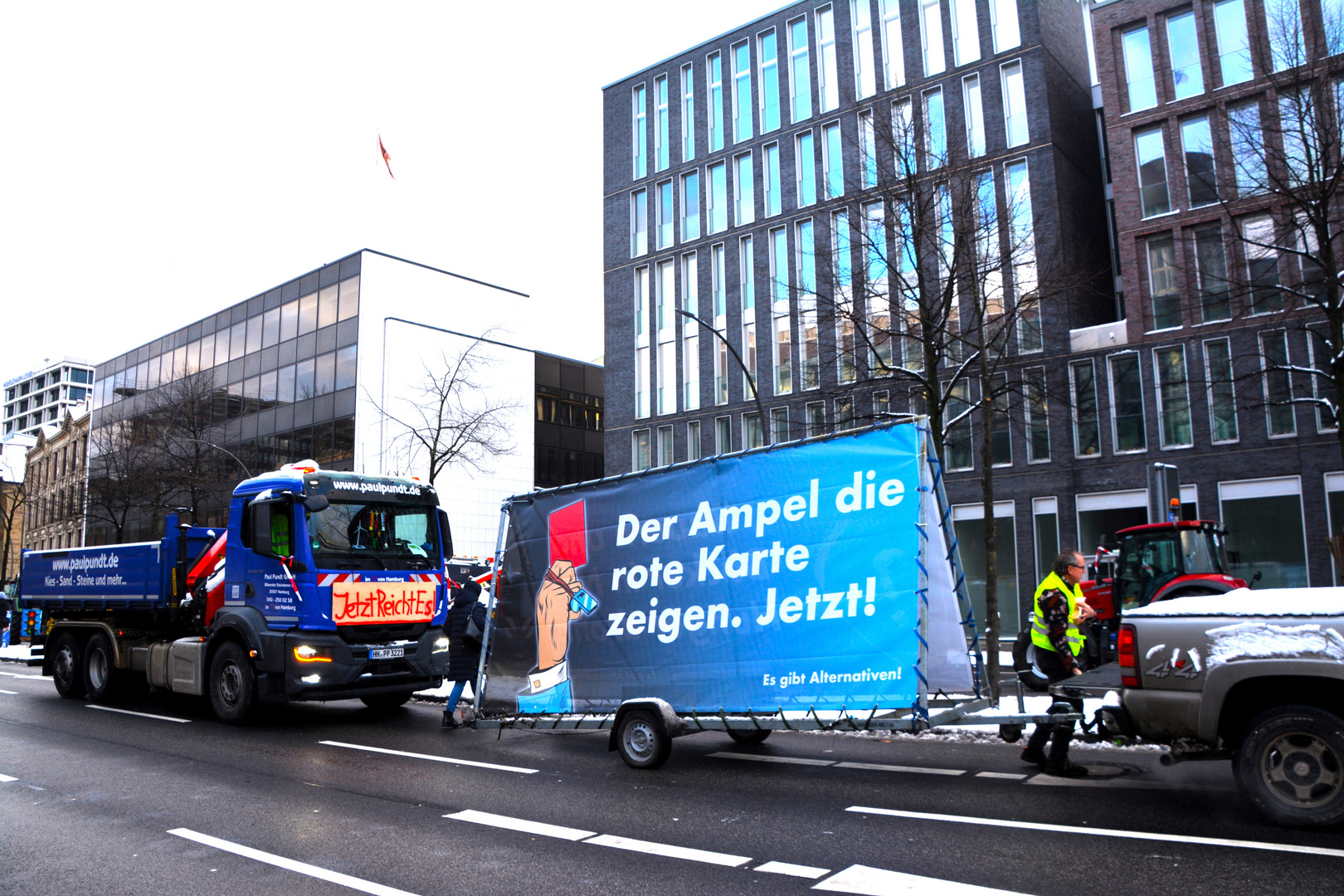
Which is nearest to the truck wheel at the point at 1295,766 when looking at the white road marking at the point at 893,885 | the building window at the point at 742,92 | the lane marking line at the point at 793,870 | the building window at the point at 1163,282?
the white road marking at the point at 893,885

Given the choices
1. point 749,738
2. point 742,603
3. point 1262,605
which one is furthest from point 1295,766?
point 749,738

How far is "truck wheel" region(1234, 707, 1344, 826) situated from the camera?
5.53m

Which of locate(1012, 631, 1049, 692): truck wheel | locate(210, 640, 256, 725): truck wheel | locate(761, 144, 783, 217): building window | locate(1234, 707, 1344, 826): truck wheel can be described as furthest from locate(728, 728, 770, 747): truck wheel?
locate(761, 144, 783, 217): building window

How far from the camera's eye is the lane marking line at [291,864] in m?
5.02

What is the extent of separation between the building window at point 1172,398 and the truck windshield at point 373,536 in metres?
21.6

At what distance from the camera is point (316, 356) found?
3997cm

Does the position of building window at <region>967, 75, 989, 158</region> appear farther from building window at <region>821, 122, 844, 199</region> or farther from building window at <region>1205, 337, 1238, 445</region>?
building window at <region>1205, 337, 1238, 445</region>

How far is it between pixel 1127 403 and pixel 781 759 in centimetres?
2196

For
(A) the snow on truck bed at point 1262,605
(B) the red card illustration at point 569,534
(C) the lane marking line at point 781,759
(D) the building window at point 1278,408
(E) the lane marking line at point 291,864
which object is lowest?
(C) the lane marking line at point 781,759

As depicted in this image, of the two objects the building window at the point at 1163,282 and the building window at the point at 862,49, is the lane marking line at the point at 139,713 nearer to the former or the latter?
the building window at the point at 1163,282

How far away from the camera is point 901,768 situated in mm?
8266

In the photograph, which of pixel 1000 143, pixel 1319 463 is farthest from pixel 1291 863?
pixel 1000 143

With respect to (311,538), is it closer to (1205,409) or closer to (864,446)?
(864,446)

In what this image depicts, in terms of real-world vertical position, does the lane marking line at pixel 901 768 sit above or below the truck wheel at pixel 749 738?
below
